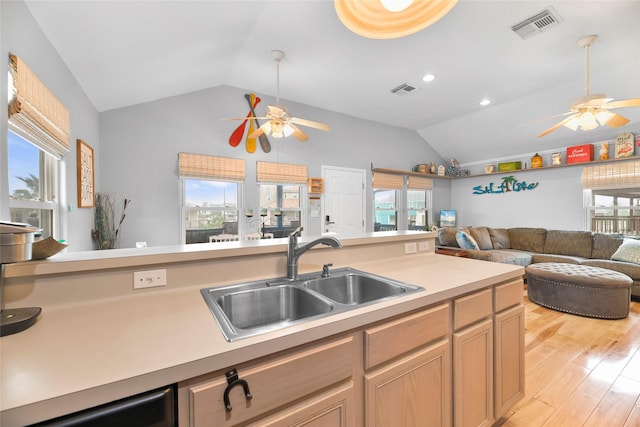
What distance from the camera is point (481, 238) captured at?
17.1 ft

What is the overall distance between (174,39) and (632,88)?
19.9 feet

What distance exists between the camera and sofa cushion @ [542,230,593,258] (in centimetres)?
451

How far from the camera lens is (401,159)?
614cm

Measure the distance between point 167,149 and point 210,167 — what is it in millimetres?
607

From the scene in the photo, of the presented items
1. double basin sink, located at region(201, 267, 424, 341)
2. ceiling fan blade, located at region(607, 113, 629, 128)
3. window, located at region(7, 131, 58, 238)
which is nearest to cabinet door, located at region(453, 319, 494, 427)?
double basin sink, located at region(201, 267, 424, 341)

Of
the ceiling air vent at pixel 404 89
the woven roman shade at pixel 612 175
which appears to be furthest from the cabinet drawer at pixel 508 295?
the woven roman shade at pixel 612 175

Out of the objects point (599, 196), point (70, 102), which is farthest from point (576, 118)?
point (70, 102)

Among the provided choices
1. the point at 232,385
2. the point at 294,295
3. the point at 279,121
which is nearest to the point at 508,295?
the point at 294,295

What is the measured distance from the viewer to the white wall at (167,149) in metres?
3.48

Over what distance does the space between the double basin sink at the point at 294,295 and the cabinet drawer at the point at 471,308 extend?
244mm

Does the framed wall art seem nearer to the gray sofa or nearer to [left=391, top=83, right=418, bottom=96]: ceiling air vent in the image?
[left=391, top=83, right=418, bottom=96]: ceiling air vent

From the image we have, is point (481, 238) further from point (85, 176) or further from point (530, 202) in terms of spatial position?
point (85, 176)

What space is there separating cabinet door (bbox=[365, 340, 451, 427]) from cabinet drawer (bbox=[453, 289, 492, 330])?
0.13 meters

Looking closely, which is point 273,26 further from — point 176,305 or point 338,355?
point 338,355
